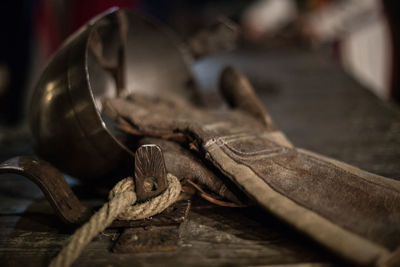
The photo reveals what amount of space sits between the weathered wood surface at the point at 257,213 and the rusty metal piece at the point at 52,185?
48 mm

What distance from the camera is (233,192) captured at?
2.33 ft

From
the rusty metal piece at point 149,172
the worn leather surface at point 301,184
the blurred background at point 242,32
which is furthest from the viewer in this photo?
the blurred background at point 242,32

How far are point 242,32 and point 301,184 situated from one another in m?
5.14

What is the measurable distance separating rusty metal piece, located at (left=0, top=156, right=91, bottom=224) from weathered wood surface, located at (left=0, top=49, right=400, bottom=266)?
0.16ft

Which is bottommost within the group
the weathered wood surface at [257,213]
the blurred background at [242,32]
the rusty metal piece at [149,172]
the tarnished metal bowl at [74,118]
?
the weathered wood surface at [257,213]

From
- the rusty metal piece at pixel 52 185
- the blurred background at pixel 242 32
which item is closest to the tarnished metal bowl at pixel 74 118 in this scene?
the rusty metal piece at pixel 52 185

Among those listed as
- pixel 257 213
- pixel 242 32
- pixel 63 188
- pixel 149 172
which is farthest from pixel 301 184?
pixel 242 32

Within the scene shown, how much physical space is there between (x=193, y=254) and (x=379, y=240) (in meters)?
0.34

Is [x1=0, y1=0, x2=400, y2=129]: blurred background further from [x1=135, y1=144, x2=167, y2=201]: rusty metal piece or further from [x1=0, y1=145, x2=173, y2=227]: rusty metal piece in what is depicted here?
[x1=135, y1=144, x2=167, y2=201]: rusty metal piece

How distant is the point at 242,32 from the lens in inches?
211

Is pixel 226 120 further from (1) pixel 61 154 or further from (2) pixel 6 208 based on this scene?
(2) pixel 6 208

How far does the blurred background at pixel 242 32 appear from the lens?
2.89 metres

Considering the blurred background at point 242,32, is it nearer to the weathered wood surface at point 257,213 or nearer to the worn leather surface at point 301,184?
the weathered wood surface at point 257,213

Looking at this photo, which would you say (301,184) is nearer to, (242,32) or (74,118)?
(74,118)
